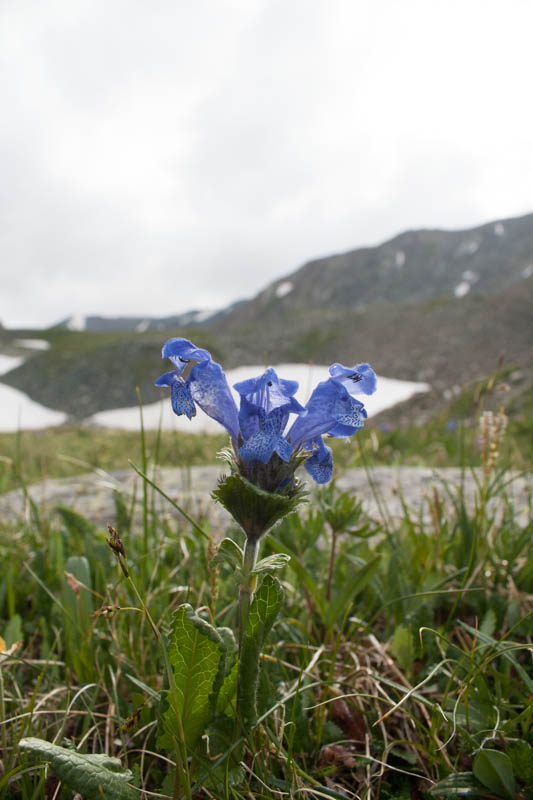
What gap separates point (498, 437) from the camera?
2.00m

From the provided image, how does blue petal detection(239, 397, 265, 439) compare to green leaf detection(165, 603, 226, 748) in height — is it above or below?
above

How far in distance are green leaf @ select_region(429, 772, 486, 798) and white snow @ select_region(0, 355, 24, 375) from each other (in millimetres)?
59597

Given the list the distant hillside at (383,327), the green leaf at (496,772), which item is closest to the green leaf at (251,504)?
the green leaf at (496,772)

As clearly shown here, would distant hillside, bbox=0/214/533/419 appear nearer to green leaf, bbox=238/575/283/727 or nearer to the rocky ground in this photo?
the rocky ground

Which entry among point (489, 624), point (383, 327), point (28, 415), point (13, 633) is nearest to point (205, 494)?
point (13, 633)

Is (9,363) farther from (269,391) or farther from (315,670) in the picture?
(269,391)

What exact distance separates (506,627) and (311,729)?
90 cm

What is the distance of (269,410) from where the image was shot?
119cm

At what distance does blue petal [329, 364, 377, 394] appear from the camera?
4.21 ft

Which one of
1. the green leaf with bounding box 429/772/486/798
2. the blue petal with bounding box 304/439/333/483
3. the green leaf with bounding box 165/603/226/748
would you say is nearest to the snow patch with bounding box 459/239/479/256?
the blue petal with bounding box 304/439/333/483

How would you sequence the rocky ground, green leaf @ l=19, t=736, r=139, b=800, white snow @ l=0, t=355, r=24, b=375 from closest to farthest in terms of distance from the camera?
green leaf @ l=19, t=736, r=139, b=800
the rocky ground
white snow @ l=0, t=355, r=24, b=375

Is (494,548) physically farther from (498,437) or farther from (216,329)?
(216,329)

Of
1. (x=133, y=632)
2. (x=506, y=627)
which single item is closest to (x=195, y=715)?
(x=133, y=632)

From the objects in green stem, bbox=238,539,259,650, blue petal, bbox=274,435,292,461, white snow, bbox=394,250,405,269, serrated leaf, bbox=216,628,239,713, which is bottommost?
serrated leaf, bbox=216,628,239,713
